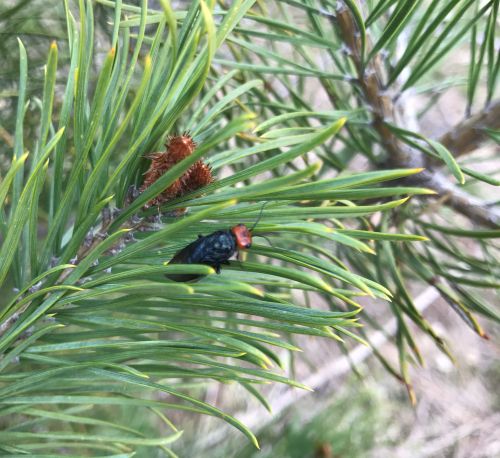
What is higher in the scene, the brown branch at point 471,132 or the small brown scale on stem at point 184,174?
the brown branch at point 471,132

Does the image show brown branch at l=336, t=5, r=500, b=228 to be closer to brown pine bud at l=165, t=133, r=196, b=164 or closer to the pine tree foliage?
the pine tree foliage

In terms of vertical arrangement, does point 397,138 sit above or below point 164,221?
above

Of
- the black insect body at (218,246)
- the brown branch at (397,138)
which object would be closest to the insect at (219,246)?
the black insect body at (218,246)

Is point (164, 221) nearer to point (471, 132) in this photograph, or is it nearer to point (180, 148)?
point (180, 148)

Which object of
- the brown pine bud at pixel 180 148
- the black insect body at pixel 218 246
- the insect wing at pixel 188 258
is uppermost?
the brown pine bud at pixel 180 148

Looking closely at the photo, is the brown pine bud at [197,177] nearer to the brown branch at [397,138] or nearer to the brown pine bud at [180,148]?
the brown pine bud at [180,148]

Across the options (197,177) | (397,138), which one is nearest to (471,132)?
(397,138)

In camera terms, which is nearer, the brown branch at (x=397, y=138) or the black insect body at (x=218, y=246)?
the black insect body at (x=218, y=246)

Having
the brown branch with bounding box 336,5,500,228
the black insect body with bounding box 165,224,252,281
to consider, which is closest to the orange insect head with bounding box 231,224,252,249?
the black insect body with bounding box 165,224,252,281

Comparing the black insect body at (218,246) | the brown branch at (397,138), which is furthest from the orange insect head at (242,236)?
the brown branch at (397,138)
